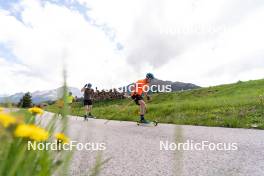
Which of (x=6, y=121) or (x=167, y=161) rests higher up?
(x=6, y=121)

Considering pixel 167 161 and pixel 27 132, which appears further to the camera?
pixel 167 161

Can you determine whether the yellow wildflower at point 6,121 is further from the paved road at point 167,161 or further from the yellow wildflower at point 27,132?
the paved road at point 167,161

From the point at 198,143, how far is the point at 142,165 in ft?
9.75

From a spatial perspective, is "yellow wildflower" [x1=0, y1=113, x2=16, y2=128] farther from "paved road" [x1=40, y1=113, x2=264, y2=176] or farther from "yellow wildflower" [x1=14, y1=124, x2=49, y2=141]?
"paved road" [x1=40, y1=113, x2=264, y2=176]

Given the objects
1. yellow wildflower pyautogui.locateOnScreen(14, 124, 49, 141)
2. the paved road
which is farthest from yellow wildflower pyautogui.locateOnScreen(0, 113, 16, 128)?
the paved road

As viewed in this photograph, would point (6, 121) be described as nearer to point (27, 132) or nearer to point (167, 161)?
point (27, 132)

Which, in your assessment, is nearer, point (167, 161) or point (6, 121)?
point (6, 121)

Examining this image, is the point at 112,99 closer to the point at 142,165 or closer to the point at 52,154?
the point at 142,165

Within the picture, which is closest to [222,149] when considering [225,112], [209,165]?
[209,165]

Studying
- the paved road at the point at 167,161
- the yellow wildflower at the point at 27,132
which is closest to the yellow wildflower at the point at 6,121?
the yellow wildflower at the point at 27,132

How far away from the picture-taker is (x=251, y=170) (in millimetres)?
5199

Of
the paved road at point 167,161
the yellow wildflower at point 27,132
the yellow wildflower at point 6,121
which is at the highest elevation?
the yellow wildflower at point 6,121

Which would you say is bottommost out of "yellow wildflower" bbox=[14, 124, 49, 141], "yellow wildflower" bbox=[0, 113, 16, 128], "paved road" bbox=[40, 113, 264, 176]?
"paved road" bbox=[40, 113, 264, 176]

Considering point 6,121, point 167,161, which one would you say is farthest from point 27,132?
point 167,161
